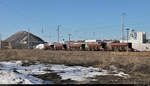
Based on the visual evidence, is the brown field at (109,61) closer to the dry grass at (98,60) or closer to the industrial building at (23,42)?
the dry grass at (98,60)

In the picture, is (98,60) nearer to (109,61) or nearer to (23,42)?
(109,61)

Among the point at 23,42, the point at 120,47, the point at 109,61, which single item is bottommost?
the point at 109,61

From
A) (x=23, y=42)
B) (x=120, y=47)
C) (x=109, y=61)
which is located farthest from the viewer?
(x=23, y=42)

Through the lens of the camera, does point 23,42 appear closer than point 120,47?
No

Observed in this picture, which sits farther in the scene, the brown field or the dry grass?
the dry grass

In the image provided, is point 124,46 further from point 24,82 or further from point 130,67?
point 24,82

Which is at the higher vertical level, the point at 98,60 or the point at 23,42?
the point at 23,42

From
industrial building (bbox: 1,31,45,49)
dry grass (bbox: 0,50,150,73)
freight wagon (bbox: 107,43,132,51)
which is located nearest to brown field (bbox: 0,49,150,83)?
dry grass (bbox: 0,50,150,73)

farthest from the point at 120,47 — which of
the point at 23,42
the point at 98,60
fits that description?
the point at 23,42

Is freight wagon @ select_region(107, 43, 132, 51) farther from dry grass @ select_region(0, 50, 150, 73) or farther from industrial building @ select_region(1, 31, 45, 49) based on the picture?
industrial building @ select_region(1, 31, 45, 49)

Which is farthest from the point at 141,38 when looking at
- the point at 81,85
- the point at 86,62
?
the point at 81,85

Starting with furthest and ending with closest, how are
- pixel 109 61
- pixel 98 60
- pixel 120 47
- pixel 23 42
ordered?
pixel 23 42, pixel 120 47, pixel 98 60, pixel 109 61

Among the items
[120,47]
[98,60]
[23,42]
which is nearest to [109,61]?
[98,60]

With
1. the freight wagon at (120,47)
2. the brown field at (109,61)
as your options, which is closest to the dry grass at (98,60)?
the brown field at (109,61)
